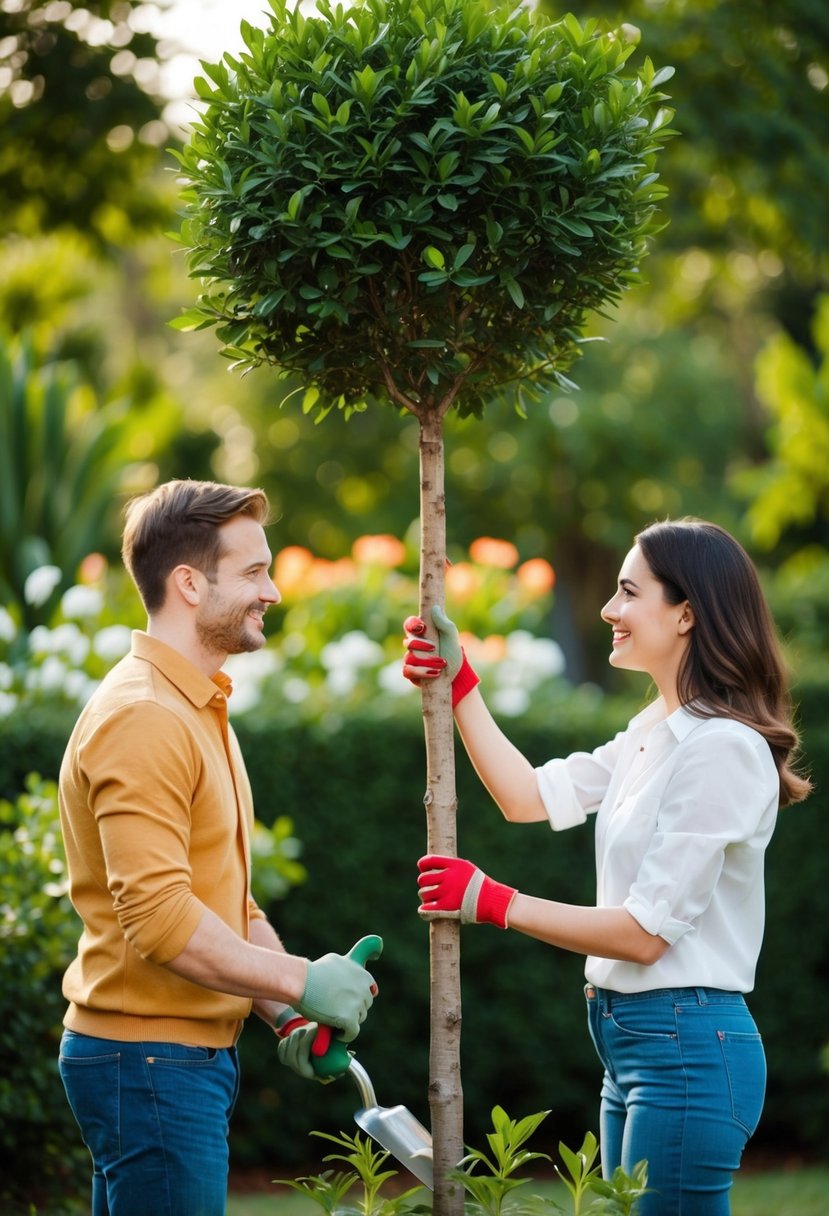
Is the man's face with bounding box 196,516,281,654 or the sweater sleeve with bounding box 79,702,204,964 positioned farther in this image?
the man's face with bounding box 196,516,281,654

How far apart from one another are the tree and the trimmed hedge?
3.16 metres

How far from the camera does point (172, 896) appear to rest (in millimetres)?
2393

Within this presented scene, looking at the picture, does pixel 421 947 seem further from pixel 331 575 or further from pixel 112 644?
pixel 331 575

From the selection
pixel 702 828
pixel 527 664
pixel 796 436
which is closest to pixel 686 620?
pixel 702 828

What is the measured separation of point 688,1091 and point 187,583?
4.50ft

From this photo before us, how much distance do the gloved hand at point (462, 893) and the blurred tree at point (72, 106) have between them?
636cm

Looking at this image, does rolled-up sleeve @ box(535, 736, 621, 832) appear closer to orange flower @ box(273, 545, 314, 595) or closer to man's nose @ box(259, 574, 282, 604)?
man's nose @ box(259, 574, 282, 604)

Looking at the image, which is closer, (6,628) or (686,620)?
(686,620)

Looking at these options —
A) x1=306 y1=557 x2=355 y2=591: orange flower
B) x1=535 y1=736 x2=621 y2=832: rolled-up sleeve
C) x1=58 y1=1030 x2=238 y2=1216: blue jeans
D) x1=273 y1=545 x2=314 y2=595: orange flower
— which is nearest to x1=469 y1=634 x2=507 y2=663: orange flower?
x1=306 y1=557 x2=355 y2=591: orange flower

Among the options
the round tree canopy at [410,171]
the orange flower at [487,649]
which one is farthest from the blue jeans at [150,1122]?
the orange flower at [487,649]

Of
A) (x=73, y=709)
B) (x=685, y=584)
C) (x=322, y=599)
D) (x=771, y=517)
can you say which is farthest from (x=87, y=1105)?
(x=771, y=517)

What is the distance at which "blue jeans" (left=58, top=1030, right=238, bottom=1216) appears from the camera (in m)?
2.49

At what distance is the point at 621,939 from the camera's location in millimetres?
2639

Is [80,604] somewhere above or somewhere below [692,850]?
above
